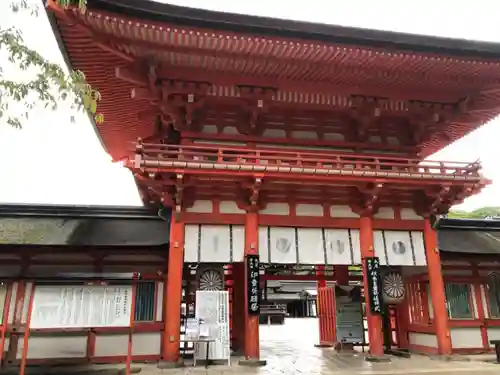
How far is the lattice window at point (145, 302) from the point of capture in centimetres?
1054

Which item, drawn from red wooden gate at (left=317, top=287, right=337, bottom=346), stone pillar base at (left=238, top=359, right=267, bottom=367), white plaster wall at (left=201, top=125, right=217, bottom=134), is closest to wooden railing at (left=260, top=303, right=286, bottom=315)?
red wooden gate at (left=317, top=287, right=337, bottom=346)

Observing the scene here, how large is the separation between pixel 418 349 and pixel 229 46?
1047 cm

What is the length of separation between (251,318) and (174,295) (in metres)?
2.00

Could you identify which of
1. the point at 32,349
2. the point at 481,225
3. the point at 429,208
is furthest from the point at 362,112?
the point at 32,349

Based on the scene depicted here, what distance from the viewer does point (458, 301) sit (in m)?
12.1

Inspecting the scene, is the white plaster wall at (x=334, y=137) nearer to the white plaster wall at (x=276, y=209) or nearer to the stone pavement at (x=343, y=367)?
the white plaster wall at (x=276, y=209)

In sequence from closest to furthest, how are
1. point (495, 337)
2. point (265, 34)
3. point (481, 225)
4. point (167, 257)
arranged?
point (265, 34), point (167, 257), point (495, 337), point (481, 225)

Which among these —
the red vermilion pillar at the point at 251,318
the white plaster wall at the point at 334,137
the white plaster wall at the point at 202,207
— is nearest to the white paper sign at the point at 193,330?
the red vermilion pillar at the point at 251,318

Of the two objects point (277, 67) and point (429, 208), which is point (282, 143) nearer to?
point (277, 67)

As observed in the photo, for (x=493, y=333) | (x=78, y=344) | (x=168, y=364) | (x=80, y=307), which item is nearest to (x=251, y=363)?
(x=168, y=364)

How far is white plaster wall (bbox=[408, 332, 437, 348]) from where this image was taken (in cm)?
1149

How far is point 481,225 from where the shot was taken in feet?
45.0

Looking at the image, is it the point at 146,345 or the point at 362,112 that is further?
the point at 362,112

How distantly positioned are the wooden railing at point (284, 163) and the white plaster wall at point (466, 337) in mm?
4622
